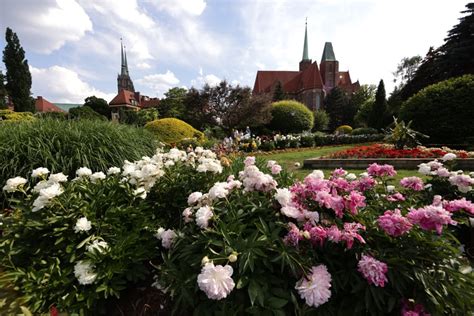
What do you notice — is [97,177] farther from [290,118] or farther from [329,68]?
[329,68]

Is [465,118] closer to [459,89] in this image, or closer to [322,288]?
[459,89]

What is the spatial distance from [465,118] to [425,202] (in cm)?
1121

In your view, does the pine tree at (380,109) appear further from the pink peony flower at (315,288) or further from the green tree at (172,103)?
the pink peony flower at (315,288)

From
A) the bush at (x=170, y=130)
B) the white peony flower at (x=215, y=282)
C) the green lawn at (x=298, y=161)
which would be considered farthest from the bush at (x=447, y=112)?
the white peony flower at (x=215, y=282)

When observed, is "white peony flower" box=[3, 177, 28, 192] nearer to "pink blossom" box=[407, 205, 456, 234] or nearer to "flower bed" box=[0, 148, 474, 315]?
"flower bed" box=[0, 148, 474, 315]

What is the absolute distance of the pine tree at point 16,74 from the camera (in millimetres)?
31797

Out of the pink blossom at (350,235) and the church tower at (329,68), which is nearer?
the pink blossom at (350,235)

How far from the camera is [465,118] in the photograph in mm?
10328

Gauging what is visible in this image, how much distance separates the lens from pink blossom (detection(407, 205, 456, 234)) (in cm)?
131

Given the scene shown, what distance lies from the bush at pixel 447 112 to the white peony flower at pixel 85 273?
518 inches

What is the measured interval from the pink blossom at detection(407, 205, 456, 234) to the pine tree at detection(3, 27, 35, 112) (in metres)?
41.8

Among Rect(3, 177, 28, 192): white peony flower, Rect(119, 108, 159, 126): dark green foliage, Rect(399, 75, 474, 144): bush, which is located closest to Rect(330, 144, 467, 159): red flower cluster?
Rect(399, 75, 474, 144): bush

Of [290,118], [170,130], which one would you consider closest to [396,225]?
[170,130]

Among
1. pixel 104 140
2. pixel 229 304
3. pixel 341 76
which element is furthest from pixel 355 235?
pixel 341 76
